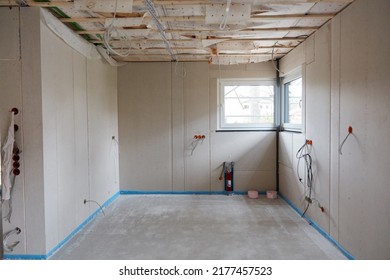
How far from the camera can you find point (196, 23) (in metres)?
3.21

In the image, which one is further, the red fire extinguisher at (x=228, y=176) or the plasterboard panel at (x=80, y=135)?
the red fire extinguisher at (x=228, y=176)

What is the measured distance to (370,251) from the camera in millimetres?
2322

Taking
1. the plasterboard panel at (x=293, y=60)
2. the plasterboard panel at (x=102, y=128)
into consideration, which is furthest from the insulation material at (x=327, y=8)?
the plasterboard panel at (x=102, y=128)

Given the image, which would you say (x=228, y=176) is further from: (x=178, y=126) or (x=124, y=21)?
(x=124, y=21)

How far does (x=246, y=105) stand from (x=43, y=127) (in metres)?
3.60

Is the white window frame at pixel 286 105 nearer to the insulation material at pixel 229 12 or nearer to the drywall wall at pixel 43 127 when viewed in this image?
the insulation material at pixel 229 12

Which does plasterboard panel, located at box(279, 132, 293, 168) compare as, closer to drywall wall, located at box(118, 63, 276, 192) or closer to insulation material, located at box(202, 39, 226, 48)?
drywall wall, located at box(118, 63, 276, 192)

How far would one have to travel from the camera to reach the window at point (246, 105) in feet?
17.0

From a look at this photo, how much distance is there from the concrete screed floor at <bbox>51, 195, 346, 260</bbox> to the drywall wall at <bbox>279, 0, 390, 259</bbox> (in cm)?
40

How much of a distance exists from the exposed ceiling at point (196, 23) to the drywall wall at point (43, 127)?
1.22ft

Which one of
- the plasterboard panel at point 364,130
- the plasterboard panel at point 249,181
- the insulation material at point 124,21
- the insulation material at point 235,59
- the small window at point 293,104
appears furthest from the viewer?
the plasterboard panel at point 249,181

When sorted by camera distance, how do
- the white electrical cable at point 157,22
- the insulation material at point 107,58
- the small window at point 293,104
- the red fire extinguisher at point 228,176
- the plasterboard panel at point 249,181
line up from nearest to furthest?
the white electrical cable at point 157,22, the insulation material at point 107,58, the small window at point 293,104, the red fire extinguisher at point 228,176, the plasterboard panel at point 249,181

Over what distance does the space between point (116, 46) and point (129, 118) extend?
4.69 feet

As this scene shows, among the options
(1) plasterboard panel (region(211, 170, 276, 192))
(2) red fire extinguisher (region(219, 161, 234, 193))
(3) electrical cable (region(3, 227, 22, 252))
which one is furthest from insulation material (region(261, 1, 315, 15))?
(3) electrical cable (region(3, 227, 22, 252))
